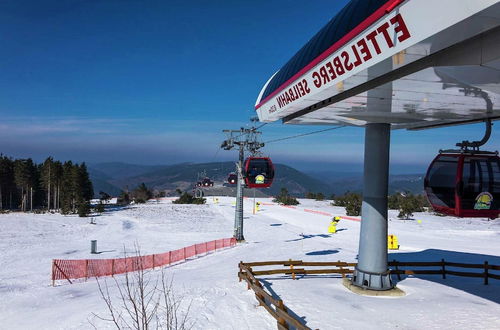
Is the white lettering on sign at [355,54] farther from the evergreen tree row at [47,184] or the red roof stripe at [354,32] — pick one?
the evergreen tree row at [47,184]

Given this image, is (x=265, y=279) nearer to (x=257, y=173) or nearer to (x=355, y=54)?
(x=257, y=173)

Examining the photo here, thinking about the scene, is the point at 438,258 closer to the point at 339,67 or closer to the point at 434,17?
the point at 339,67

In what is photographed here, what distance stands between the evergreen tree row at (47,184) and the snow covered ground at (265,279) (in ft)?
41.7

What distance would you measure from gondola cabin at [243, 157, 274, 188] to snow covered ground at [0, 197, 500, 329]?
4.48 metres

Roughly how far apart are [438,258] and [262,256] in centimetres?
1042

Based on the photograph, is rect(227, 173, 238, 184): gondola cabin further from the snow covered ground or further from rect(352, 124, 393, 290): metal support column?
→ rect(352, 124, 393, 290): metal support column

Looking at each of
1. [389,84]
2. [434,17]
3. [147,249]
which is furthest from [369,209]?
[147,249]

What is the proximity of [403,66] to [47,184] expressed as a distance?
236 feet

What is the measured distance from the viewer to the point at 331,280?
48.8 feet

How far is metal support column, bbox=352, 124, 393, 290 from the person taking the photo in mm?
12750

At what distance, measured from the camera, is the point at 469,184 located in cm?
753

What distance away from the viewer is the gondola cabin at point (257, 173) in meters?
20.8

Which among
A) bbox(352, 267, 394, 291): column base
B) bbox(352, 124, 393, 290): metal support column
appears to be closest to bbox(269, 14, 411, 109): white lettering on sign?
bbox(352, 124, 393, 290): metal support column

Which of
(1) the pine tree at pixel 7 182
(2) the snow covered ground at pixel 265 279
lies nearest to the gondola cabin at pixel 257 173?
(2) the snow covered ground at pixel 265 279
